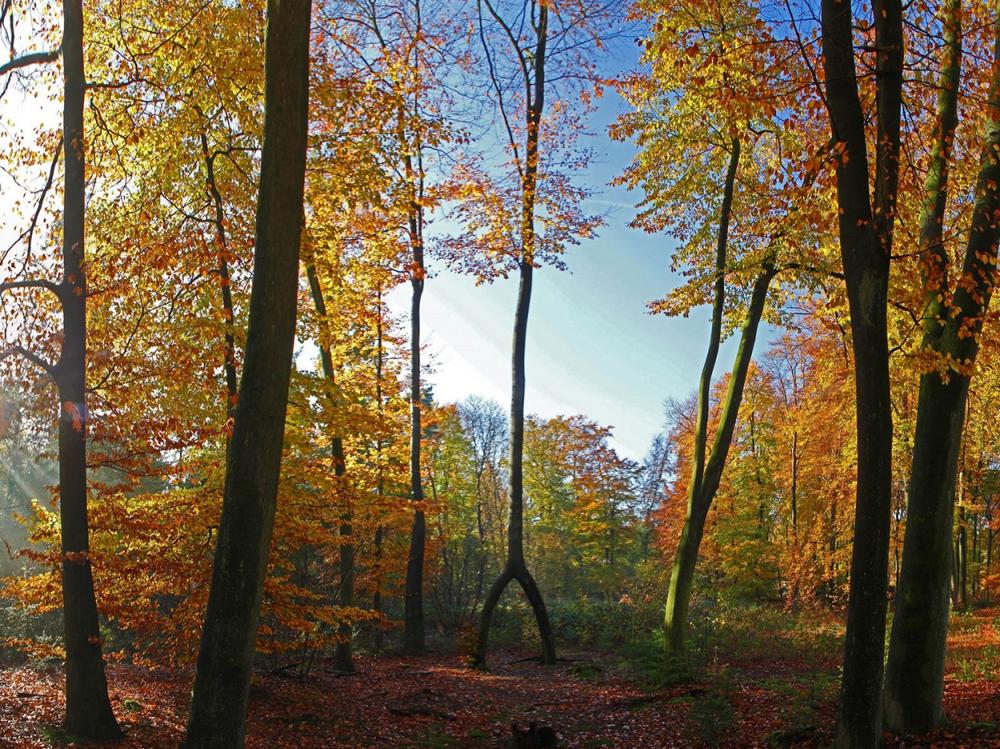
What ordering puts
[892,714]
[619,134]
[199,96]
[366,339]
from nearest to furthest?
[892,714]
[199,96]
[619,134]
[366,339]

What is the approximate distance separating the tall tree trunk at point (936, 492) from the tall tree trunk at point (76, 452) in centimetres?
732

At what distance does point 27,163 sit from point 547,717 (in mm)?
9601

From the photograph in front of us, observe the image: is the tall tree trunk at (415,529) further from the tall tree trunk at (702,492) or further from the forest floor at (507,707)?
the tall tree trunk at (702,492)

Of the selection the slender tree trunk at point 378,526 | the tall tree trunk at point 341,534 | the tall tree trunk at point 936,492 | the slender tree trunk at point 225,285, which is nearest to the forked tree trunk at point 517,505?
the tall tree trunk at point 341,534

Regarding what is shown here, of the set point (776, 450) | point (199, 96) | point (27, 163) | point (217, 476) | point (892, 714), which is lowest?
point (892, 714)

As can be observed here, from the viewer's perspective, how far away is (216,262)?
9.96m

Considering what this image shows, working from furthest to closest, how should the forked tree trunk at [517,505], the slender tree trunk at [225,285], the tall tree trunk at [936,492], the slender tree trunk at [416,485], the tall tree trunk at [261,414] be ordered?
the slender tree trunk at [416,485], the forked tree trunk at [517,505], the slender tree trunk at [225,285], the tall tree trunk at [936,492], the tall tree trunk at [261,414]

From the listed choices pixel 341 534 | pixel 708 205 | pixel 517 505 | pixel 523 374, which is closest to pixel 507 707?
pixel 517 505

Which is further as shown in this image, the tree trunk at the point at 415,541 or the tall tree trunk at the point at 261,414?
the tree trunk at the point at 415,541

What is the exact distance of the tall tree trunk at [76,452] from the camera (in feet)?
23.1

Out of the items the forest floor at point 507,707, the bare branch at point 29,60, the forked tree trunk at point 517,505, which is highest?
the bare branch at point 29,60

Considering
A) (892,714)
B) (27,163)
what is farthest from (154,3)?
(892,714)

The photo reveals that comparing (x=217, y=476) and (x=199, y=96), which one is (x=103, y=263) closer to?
(x=199, y=96)

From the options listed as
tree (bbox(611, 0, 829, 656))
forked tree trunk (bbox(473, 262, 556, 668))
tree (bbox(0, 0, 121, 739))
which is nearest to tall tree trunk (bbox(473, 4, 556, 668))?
forked tree trunk (bbox(473, 262, 556, 668))
